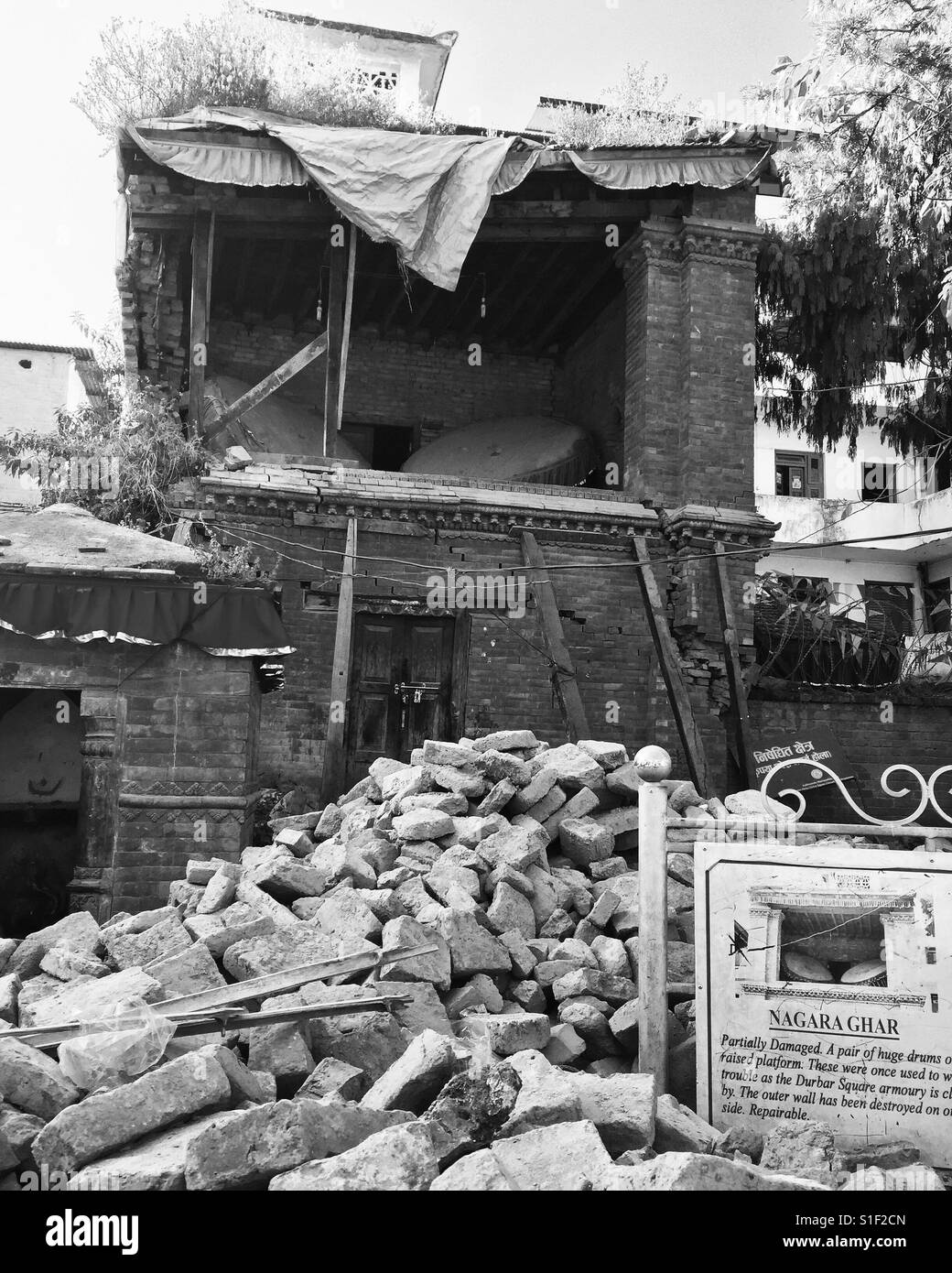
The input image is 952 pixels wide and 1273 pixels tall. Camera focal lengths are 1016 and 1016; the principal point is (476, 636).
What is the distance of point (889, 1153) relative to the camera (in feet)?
13.5

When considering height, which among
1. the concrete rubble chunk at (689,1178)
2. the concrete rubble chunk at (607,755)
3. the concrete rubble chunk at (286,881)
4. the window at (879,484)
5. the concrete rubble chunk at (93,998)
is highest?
the window at (879,484)

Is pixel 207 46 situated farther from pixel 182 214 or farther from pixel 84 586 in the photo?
pixel 84 586

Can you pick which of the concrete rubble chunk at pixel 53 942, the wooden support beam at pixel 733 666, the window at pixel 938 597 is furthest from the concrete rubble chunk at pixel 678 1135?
the window at pixel 938 597

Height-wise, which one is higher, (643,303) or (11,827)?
(643,303)

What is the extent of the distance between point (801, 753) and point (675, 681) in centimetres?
243

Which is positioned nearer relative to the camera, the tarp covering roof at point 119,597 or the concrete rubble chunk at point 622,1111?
the concrete rubble chunk at point 622,1111

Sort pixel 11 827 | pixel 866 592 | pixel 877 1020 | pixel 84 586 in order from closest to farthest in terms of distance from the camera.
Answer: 1. pixel 877 1020
2. pixel 84 586
3. pixel 11 827
4. pixel 866 592

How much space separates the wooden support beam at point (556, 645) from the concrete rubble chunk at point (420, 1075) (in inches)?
Answer: 292

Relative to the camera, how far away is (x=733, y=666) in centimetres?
1300

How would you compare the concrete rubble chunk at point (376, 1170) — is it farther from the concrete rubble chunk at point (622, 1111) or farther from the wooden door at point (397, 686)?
the wooden door at point (397, 686)

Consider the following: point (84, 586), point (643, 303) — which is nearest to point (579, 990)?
point (84, 586)

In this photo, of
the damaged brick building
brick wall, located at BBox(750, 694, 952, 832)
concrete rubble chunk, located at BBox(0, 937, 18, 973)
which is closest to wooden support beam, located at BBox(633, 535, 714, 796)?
the damaged brick building

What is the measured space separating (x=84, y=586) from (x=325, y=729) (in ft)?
16.5

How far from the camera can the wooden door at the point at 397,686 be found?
1286cm
